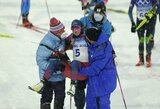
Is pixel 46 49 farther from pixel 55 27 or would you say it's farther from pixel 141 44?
pixel 141 44

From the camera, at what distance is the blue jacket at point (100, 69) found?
5.77m

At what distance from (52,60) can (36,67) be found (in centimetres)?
389

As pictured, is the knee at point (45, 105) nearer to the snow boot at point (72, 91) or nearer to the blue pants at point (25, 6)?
the snow boot at point (72, 91)

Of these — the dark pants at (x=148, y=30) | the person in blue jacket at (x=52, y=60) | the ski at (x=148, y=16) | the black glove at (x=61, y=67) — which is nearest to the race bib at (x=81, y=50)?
the person in blue jacket at (x=52, y=60)

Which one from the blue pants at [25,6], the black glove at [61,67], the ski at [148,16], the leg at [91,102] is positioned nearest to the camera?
the black glove at [61,67]

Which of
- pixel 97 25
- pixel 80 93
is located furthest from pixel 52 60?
pixel 97 25

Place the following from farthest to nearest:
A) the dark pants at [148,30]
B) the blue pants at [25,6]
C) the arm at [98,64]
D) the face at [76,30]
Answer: the blue pants at [25,6] < the dark pants at [148,30] < the face at [76,30] < the arm at [98,64]

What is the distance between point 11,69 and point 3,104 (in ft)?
6.22

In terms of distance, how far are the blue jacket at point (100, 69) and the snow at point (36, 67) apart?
193 centimetres

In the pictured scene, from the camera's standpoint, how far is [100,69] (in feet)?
19.0

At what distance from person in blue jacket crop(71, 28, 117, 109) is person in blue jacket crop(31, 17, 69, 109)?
0.37m

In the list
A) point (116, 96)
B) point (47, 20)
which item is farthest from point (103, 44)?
point (47, 20)

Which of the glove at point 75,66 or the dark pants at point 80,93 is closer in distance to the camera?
the glove at point 75,66

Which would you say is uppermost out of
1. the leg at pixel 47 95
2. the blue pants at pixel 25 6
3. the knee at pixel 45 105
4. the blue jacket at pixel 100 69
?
the blue pants at pixel 25 6
